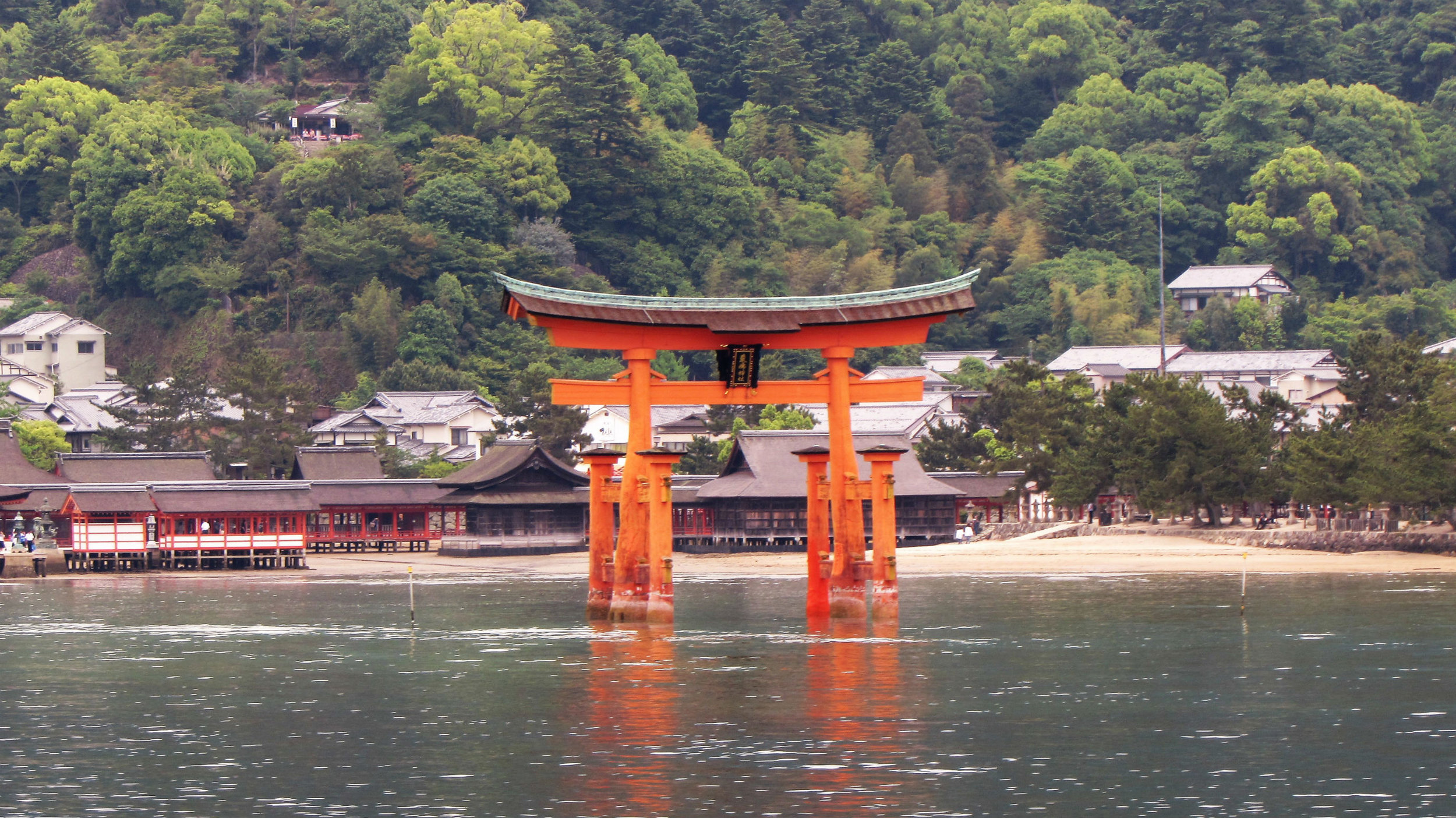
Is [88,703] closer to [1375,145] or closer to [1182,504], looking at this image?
[1182,504]

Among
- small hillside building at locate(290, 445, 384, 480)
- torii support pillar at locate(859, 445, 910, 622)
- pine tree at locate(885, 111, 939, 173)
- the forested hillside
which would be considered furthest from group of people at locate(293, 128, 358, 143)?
torii support pillar at locate(859, 445, 910, 622)

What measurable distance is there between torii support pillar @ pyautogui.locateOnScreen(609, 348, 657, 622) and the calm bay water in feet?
2.52

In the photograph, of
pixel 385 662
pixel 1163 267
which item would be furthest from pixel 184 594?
pixel 1163 267

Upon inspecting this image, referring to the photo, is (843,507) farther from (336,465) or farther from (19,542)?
(336,465)

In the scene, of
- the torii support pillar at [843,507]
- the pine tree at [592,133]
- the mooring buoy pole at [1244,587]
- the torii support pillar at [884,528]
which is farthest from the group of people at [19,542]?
the pine tree at [592,133]

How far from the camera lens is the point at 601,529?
122ft

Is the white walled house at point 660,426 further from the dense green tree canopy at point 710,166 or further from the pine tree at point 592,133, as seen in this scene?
the pine tree at point 592,133

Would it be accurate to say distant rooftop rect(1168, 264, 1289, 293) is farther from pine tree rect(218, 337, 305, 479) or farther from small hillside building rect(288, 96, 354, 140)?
pine tree rect(218, 337, 305, 479)

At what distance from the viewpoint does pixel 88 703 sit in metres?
29.1

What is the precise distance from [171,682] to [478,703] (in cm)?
619

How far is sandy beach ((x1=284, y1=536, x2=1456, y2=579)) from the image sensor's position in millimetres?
50906

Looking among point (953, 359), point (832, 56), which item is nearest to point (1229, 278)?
point (953, 359)

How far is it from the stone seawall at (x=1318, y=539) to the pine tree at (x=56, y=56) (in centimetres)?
6948

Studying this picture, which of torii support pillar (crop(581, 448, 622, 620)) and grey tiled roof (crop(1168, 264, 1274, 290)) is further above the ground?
grey tiled roof (crop(1168, 264, 1274, 290))
